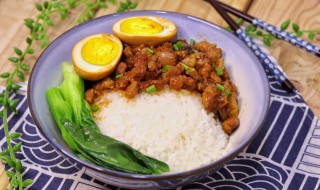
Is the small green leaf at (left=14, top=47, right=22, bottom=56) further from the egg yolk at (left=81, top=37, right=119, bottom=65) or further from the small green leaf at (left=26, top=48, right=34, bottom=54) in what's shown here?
the egg yolk at (left=81, top=37, right=119, bottom=65)

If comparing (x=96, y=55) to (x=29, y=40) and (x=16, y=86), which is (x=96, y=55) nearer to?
(x=16, y=86)

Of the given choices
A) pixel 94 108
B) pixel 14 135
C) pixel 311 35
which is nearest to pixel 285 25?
pixel 311 35

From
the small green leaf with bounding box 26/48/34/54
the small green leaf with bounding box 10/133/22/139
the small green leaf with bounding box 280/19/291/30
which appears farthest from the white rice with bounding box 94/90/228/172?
the small green leaf with bounding box 280/19/291/30

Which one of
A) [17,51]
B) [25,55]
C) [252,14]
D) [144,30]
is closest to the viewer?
[144,30]

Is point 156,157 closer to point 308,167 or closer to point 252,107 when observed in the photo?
point 252,107

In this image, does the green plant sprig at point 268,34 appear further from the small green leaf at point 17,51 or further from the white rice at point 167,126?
the small green leaf at point 17,51

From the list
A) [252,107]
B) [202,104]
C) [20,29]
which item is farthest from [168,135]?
[20,29]
